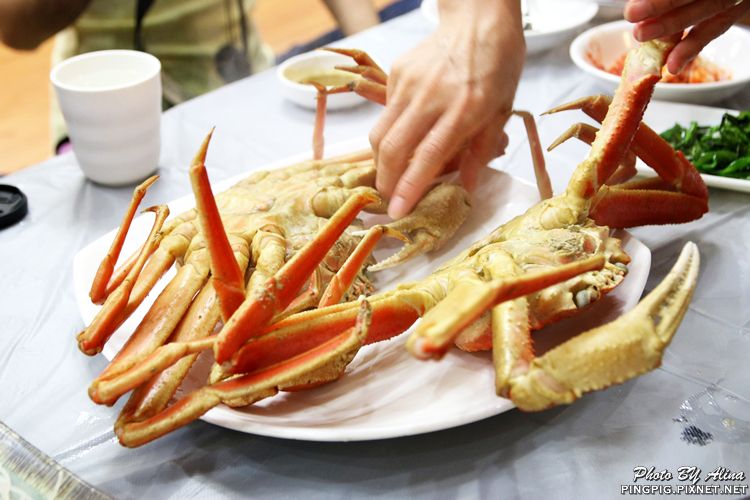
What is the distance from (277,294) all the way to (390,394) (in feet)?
0.71

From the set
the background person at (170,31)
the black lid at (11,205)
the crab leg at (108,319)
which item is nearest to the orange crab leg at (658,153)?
the crab leg at (108,319)

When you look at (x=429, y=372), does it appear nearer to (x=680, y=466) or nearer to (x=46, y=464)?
(x=680, y=466)

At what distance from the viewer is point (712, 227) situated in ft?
4.81

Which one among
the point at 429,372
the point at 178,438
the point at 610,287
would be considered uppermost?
the point at 610,287

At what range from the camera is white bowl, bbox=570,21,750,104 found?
1.82 m

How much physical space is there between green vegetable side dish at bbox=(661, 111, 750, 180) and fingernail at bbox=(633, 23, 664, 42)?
50 cm

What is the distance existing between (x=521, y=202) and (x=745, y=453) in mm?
620

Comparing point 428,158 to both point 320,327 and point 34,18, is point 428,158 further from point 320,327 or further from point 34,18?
point 34,18

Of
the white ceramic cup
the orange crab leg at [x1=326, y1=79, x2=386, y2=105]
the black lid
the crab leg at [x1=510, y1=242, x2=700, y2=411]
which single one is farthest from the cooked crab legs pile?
the black lid

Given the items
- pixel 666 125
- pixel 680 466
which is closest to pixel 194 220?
pixel 680 466

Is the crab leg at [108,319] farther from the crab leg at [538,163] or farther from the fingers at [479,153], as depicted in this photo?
the crab leg at [538,163]

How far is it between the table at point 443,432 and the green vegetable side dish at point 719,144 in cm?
10

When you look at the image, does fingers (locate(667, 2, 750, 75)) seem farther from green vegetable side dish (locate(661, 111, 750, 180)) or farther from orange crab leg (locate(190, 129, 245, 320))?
orange crab leg (locate(190, 129, 245, 320))

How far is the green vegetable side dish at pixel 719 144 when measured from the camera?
5.23 ft
